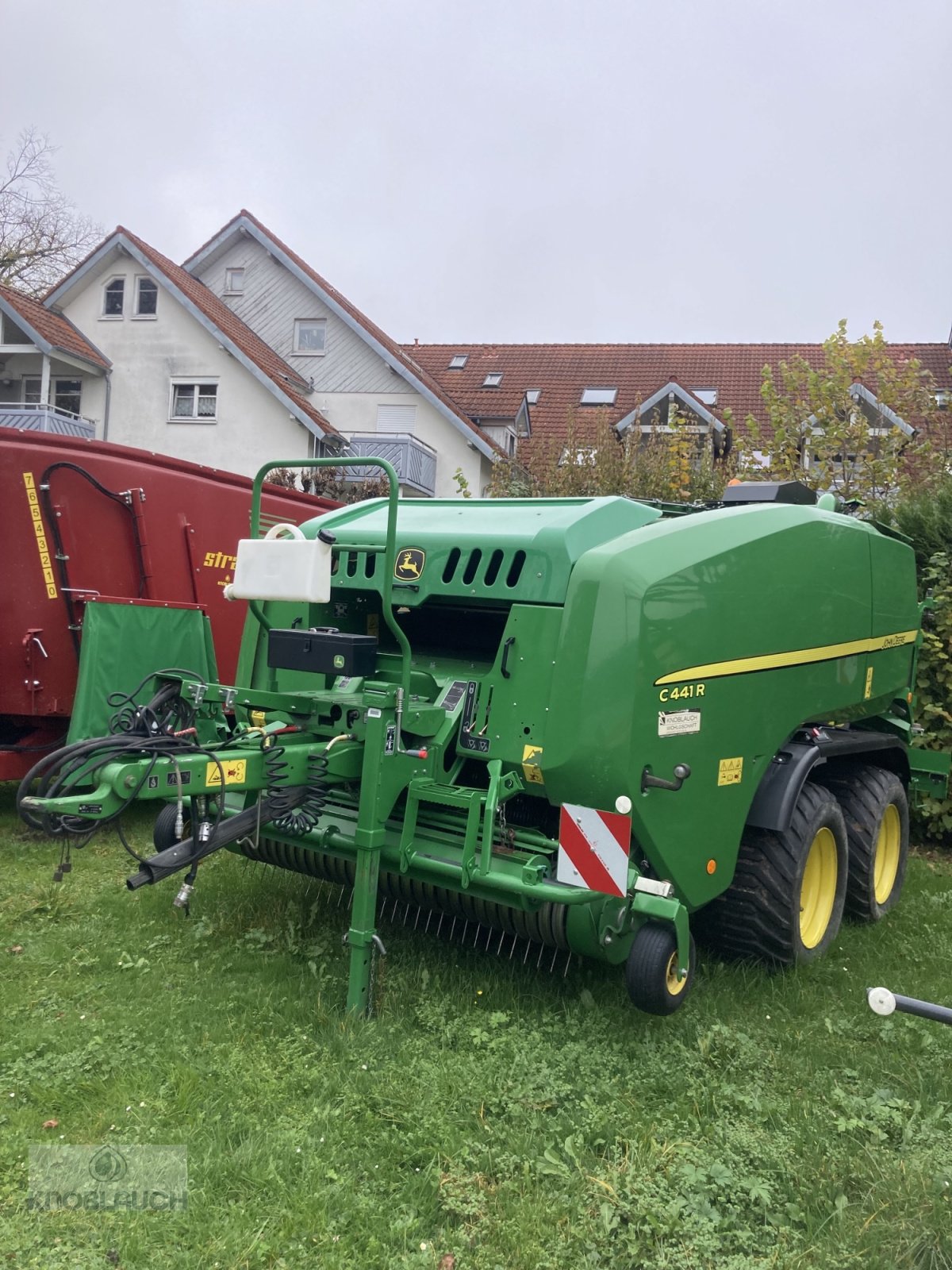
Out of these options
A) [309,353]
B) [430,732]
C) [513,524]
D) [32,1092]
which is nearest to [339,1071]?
[32,1092]

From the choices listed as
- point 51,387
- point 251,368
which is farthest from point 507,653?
point 51,387

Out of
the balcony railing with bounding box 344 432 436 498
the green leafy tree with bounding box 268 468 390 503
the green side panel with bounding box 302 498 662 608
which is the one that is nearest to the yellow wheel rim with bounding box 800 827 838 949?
the green side panel with bounding box 302 498 662 608

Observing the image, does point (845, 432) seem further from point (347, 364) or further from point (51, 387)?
point (51, 387)

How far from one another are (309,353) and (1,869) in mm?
18973

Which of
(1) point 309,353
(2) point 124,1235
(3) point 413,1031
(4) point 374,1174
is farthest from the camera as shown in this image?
(1) point 309,353

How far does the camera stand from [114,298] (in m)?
21.4

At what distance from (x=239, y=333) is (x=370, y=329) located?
2891 millimetres

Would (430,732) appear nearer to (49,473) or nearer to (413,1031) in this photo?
(413,1031)

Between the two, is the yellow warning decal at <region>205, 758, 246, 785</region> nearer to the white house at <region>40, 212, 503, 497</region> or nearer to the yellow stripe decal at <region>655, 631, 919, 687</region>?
the yellow stripe decal at <region>655, 631, 919, 687</region>

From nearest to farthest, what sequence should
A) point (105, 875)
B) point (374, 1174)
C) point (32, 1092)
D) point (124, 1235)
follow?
point (124, 1235), point (374, 1174), point (32, 1092), point (105, 875)

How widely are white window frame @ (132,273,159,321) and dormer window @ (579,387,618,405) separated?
10.3 meters

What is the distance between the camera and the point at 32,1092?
9.95 ft

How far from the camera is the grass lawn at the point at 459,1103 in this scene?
Answer: 2480 millimetres

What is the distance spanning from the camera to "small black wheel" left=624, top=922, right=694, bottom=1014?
323 centimetres
